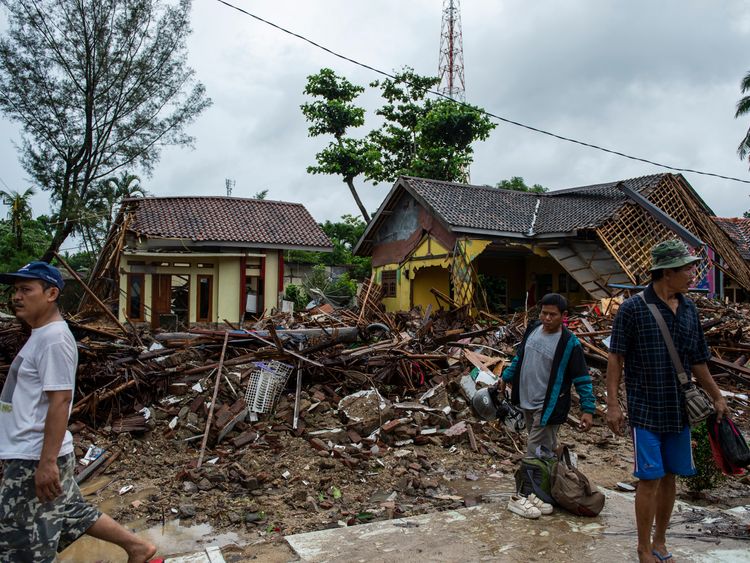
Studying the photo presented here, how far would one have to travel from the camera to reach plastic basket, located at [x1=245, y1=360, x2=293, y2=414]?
6938 mm

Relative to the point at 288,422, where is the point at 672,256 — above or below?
above

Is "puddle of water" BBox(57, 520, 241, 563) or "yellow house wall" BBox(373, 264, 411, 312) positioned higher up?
"yellow house wall" BBox(373, 264, 411, 312)

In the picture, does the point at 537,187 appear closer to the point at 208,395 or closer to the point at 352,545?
the point at 208,395

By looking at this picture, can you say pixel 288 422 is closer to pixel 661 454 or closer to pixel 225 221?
pixel 661 454

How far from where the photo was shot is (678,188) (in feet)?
65.8

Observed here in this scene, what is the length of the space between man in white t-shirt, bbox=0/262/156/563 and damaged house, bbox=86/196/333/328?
16554mm

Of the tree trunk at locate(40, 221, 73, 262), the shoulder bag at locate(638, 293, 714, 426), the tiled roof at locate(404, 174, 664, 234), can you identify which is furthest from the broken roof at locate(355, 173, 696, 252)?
the shoulder bag at locate(638, 293, 714, 426)

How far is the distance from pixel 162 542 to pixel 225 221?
62.8ft

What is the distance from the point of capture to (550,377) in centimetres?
438

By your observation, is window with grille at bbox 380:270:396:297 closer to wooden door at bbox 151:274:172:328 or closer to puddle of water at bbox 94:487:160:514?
wooden door at bbox 151:274:172:328

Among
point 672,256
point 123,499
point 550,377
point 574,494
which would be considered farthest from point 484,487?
point 123,499

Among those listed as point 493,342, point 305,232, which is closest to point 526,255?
point 305,232

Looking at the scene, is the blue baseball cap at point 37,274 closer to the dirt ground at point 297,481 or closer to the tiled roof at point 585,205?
the dirt ground at point 297,481

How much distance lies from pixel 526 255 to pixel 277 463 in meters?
19.4
